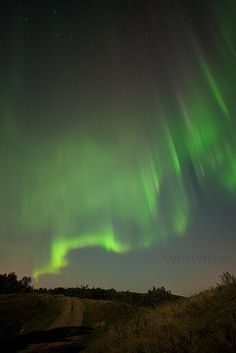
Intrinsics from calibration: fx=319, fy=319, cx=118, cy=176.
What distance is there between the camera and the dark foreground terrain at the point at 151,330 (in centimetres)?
1037

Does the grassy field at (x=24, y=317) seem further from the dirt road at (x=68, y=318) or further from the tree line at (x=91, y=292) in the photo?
the tree line at (x=91, y=292)

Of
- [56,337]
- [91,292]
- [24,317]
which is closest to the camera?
[56,337]

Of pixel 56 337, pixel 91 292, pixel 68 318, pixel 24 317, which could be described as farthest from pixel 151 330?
pixel 91 292

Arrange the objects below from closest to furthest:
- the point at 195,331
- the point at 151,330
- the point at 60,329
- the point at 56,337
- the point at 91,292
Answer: the point at 195,331 < the point at 151,330 < the point at 56,337 < the point at 60,329 < the point at 91,292

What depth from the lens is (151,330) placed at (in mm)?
14438

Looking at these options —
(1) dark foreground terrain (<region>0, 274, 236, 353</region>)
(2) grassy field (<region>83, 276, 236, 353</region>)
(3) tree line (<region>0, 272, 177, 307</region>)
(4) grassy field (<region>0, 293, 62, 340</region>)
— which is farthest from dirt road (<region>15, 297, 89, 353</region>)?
(3) tree line (<region>0, 272, 177, 307</region>)

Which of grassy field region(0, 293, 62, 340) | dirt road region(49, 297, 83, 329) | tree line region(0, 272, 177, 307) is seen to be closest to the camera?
grassy field region(0, 293, 62, 340)

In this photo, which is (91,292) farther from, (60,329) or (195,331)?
(195,331)

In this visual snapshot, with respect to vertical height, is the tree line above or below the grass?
above

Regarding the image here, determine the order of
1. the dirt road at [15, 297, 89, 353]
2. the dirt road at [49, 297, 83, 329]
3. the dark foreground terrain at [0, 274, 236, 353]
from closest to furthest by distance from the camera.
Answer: the dark foreground terrain at [0, 274, 236, 353], the dirt road at [15, 297, 89, 353], the dirt road at [49, 297, 83, 329]

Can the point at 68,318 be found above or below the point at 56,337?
above

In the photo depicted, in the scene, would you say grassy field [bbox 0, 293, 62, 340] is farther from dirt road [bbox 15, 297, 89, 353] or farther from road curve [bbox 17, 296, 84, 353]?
dirt road [bbox 15, 297, 89, 353]

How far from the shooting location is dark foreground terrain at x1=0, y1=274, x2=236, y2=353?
408 inches

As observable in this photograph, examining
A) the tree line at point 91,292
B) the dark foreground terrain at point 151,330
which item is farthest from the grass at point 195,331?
the tree line at point 91,292
